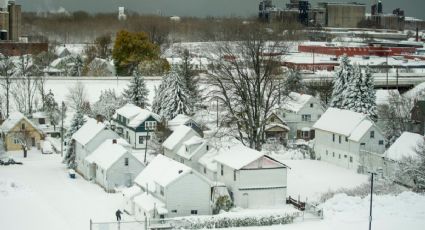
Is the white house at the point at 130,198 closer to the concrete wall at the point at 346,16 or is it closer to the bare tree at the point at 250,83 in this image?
the bare tree at the point at 250,83

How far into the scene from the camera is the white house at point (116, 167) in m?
33.5

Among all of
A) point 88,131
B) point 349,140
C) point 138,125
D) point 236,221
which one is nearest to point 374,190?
point 349,140

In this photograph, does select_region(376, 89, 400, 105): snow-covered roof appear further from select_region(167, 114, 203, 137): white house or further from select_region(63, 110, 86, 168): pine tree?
select_region(63, 110, 86, 168): pine tree

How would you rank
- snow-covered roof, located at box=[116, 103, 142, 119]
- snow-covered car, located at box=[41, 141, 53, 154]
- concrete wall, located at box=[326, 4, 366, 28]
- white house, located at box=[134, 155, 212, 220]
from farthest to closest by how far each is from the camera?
concrete wall, located at box=[326, 4, 366, 28] → snow-covered roof, located at box=[116, 103, 142, 119] → snow-covered car, located at box=[41, 141, 53, 154] → white house, located at box=[134, 155, 212, 220]

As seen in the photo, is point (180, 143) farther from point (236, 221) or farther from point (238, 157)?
point (236, 221)

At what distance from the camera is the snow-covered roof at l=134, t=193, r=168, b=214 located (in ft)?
90.4

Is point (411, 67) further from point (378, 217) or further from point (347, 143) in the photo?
point (378, 217)

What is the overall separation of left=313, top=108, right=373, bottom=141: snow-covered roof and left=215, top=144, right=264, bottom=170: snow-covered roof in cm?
888

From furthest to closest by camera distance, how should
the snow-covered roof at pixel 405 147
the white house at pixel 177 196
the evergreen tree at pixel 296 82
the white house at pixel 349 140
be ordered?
the evergreen tree at pixel 296 82
the white house at pixel 349 140
the snow-covered roof at pixel 405 147
the white house at pixel 177 196

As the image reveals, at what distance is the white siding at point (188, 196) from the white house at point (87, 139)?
9.48 meters

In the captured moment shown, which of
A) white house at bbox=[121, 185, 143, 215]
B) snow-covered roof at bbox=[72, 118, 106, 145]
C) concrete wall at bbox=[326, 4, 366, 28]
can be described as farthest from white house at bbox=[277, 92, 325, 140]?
concrete wall at bbox=[326, 4, 366, 28]

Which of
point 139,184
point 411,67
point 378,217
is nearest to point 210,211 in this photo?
point 139,184

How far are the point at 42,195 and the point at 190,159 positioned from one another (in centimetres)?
745

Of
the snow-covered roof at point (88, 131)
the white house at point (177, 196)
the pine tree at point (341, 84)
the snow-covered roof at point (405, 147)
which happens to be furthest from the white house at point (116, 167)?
the pine tree at point (341, 84)
